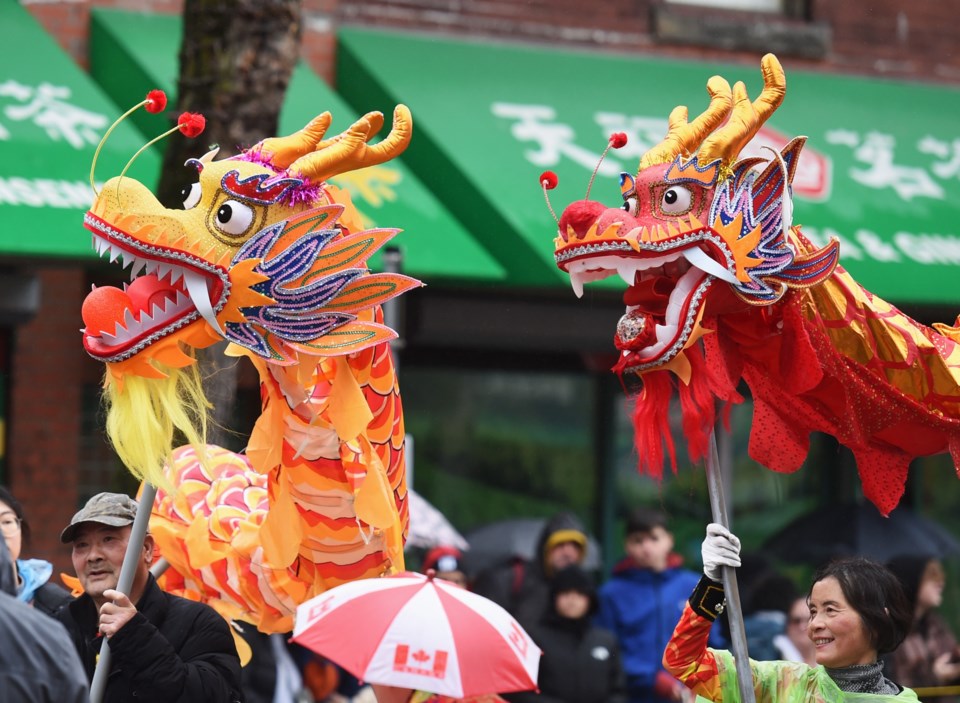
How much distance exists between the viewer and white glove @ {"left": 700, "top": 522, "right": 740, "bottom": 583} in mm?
4535

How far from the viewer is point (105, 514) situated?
4.94 metres

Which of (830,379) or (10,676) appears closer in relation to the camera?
(10,676)

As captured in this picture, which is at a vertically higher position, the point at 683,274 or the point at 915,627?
the point at 683,274

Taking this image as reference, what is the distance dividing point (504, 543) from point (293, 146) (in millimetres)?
5088

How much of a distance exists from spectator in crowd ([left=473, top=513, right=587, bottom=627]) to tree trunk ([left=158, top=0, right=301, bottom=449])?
1595mm

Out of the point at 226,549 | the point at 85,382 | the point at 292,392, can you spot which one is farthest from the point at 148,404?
the point at 85,382

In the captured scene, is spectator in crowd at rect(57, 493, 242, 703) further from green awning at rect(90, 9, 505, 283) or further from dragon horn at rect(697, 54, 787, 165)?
green awning at rect(90, 9, 505, 283)

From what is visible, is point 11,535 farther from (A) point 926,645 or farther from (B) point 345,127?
(A) point 926,645

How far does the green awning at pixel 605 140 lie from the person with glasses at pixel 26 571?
3.68 meters

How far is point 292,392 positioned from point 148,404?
41 centimetres

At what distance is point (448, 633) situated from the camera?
13.1ft

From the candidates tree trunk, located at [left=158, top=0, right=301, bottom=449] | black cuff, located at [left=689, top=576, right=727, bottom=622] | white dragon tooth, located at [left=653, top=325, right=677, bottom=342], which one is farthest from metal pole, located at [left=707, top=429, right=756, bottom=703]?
tree trunk, located at [left=158, top=0, right=301, bottom=449]

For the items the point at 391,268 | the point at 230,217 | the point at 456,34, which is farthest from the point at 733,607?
the point at 456,34

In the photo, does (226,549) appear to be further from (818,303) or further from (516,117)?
(516,117)
